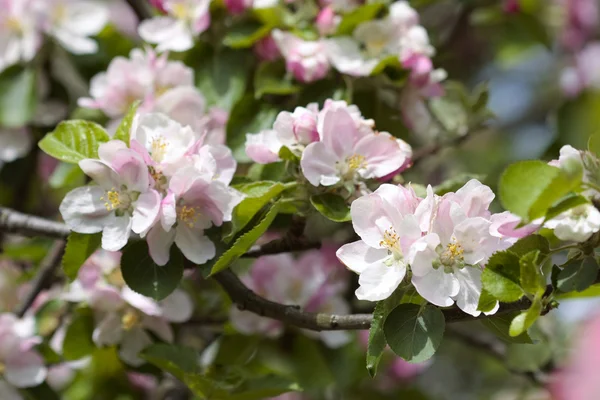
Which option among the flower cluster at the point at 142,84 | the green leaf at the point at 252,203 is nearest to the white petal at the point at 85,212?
the green leaf at the point at 252,203

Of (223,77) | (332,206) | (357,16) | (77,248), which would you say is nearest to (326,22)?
(357,16)

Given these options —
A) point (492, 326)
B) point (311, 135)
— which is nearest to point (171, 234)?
point (311, 135)

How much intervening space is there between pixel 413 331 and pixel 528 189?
173 mm

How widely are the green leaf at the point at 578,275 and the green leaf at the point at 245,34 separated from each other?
61cm

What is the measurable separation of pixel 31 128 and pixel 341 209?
2.31 feet

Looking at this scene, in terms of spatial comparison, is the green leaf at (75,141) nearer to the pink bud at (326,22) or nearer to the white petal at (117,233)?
the white petal at (117,233)

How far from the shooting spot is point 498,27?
1.69 m

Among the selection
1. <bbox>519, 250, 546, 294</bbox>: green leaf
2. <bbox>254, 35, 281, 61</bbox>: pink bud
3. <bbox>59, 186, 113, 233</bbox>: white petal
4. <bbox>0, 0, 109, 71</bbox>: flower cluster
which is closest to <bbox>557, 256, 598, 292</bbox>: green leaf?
<bbox>519, 250, 546, 294</bbox>: green leaf

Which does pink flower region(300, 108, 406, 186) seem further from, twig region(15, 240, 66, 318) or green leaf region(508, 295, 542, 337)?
twig region(15, 240, 66, 318)

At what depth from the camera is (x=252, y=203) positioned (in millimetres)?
902

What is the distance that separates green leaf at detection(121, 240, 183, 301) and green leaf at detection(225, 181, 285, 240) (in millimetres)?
77

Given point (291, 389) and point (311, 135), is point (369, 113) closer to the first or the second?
point (311, 135)

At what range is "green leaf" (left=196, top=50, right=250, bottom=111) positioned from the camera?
121 cm

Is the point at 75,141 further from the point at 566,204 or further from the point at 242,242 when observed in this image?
the point at 566,204
